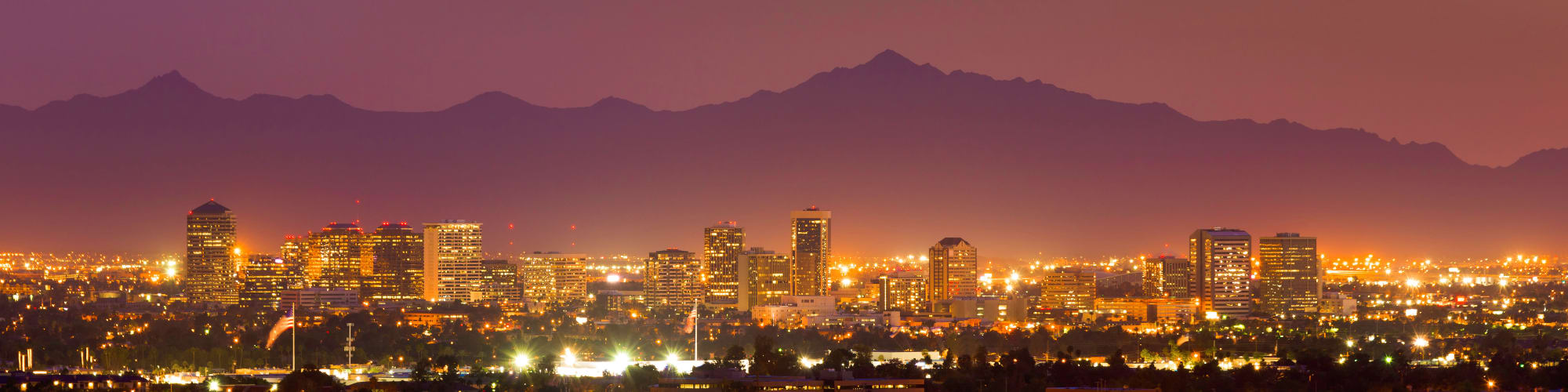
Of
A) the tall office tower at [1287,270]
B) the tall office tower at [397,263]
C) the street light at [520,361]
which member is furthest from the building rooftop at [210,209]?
the tall office tower at [1287,270]

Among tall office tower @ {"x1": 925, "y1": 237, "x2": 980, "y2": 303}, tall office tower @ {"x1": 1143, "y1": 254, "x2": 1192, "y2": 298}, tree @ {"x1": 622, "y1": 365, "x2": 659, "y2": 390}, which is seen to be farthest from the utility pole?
tall office tower @ {"x1": 1143, "y1": 254, "x2": 1192, "y2": 298}

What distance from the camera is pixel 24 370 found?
62.7 m

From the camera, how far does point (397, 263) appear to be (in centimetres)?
11762

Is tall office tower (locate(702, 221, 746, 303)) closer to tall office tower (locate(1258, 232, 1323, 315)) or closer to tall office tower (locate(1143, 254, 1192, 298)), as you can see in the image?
tall office tower (locate(1143, 254, 1192, 298))

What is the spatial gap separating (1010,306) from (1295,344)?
27310 mm

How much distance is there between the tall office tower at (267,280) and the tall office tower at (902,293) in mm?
29141

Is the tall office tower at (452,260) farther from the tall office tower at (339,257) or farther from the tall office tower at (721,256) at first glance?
the tall office tower at (721,256)

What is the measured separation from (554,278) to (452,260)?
26.3 ft

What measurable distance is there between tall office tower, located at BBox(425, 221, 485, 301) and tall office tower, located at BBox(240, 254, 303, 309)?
674 cm

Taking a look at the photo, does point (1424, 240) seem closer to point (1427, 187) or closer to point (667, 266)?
point (1427, 187)

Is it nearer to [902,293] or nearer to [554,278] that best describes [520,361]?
[902,293]

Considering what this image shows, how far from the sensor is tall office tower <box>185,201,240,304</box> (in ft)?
376

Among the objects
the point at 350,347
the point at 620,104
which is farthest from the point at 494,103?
the point at 350,347

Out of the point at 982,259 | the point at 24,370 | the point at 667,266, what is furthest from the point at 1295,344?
the point at 982,259
